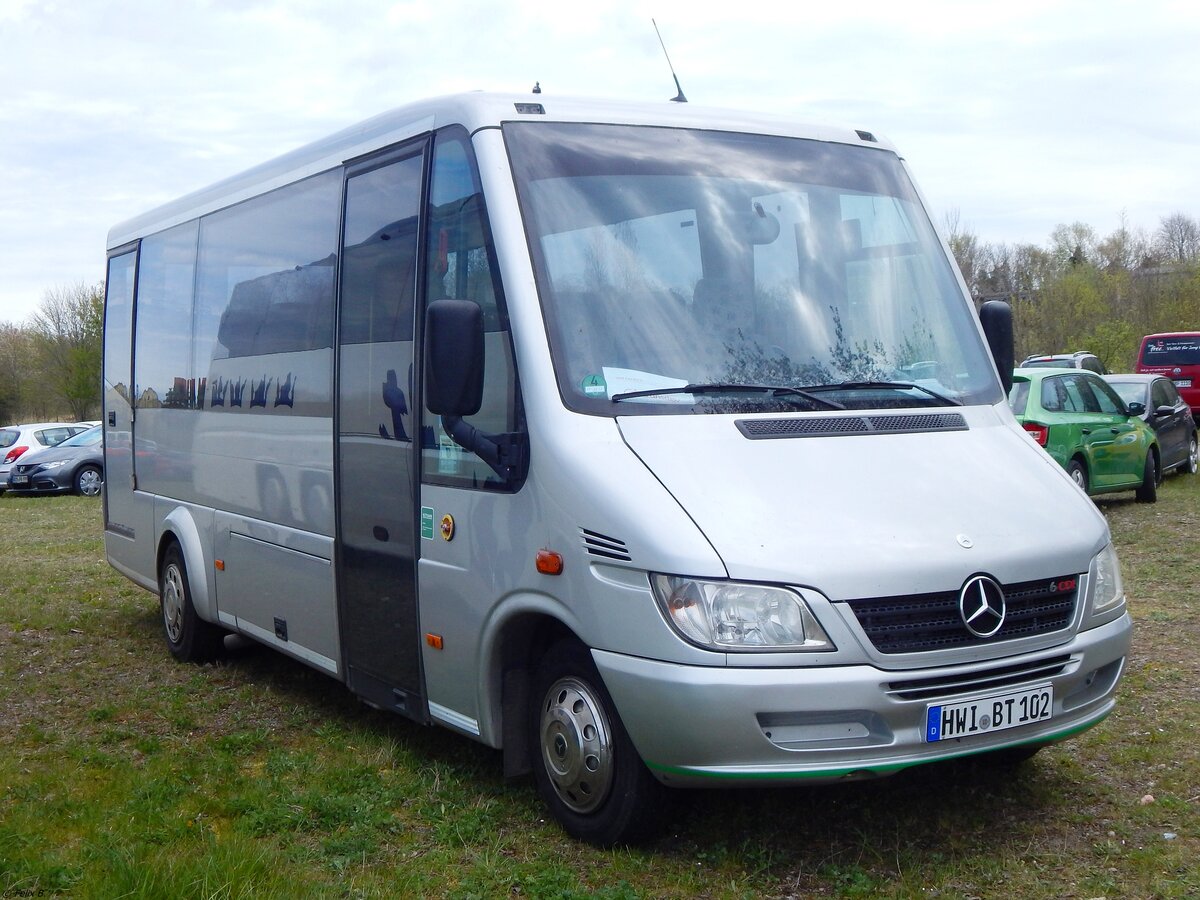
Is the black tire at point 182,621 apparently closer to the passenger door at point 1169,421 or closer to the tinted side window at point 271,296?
the tinted side window at point 271,296

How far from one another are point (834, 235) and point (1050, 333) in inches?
2125

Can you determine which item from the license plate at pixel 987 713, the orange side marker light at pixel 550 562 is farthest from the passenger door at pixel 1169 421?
the orange side marker light at pixel 550 562

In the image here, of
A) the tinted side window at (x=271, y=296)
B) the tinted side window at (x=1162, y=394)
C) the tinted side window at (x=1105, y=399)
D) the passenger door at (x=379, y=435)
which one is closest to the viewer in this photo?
the passenger door at (x=379, y=435)

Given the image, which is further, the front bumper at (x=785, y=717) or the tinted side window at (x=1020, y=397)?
the tinted side window at (x=1020, y=397)

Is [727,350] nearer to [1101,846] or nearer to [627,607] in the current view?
[627,607]

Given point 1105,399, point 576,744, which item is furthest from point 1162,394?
point 576,744

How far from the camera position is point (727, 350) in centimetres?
500

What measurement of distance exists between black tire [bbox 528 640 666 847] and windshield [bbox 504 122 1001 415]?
971 mm

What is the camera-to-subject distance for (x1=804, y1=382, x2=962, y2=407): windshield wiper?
5031 millimetres

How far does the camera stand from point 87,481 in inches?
1063

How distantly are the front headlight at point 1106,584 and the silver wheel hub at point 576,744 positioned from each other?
1784 millimetres

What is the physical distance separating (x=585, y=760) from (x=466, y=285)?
1.87 meters

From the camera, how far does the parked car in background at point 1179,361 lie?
30250mm

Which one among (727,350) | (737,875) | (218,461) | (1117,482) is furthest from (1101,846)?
(1117,482)
